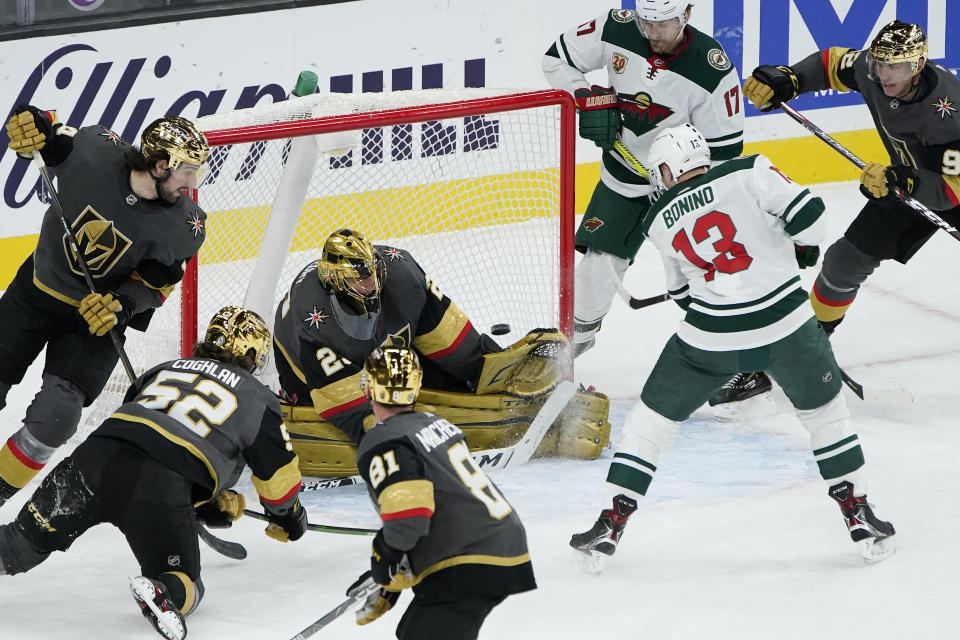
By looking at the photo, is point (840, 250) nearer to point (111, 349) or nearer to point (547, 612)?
point (547, 612)

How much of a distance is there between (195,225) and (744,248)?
130 centimetres

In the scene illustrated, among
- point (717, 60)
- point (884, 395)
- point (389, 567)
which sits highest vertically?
point (717, 60)

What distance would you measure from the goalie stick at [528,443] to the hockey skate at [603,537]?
2.10 ft

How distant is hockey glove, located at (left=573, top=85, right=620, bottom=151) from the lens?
4.58 meters

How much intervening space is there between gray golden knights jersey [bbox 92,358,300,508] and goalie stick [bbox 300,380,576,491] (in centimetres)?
Answer: 83

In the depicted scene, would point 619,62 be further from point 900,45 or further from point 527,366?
point 527,366

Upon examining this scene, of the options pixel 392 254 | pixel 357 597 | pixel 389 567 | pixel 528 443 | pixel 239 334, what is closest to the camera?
pixel 389 567

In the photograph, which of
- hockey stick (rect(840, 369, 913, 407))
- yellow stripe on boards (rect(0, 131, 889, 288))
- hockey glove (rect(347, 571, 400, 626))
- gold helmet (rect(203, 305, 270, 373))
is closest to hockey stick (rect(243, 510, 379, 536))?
gold helmet (rect(203, 305, 270, 373))

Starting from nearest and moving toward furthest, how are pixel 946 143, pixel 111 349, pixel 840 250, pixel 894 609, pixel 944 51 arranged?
→ pixel 894 609
pixel 111 349
pixel 946 143
pixel 840 250
pixel 944 51

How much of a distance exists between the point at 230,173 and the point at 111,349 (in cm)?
85

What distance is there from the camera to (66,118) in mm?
5586

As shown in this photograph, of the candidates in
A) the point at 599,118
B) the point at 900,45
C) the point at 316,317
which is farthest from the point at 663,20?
the point at 316,317

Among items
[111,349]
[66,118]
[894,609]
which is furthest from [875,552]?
[66,118]

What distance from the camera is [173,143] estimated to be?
3.56 m
